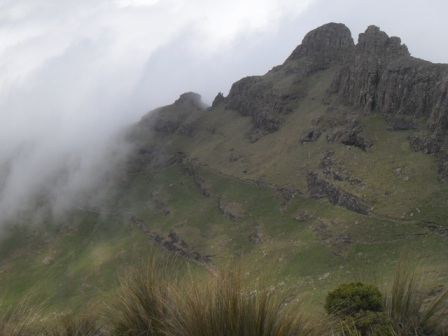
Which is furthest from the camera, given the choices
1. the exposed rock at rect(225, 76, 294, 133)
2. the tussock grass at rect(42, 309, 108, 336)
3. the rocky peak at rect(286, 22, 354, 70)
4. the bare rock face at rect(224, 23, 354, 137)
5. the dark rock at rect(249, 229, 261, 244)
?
the rocky peak at rect(286, 22, 354, 70)

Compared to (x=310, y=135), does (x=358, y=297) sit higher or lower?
higher

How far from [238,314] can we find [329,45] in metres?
143

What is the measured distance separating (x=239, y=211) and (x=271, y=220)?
10664 millimetres

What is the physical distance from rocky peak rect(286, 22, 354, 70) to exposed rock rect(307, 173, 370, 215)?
58.2 metres

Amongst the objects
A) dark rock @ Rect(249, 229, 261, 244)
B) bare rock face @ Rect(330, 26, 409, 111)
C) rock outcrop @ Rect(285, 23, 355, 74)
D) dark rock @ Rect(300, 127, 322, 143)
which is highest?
rock outcrop @ Rect(285, 23, 355, 74)

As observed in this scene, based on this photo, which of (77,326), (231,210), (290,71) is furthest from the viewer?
(290,71)

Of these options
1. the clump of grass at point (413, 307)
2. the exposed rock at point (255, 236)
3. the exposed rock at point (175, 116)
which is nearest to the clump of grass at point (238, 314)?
the clump of grass at point (413, 307)

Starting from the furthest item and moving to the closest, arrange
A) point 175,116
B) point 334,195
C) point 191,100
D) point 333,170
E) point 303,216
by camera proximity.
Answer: point 191,100 → point 175,116 → point 333,170 → point 303,216 → point 334,195

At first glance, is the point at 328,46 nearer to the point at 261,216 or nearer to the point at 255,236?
the point at 261,216

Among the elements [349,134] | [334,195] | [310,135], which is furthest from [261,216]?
[310,135]

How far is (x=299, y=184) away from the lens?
93750 millimetres

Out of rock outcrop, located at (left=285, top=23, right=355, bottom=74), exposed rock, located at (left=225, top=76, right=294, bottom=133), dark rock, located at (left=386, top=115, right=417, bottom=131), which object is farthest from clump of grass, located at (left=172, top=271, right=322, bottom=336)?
rock outcrop, located at (left=285, top=23, right=355, bottom=74)

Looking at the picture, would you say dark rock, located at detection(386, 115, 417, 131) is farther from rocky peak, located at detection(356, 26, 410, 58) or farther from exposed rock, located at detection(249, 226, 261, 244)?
exposed rock, located at detection(249, 226, 261, 244)

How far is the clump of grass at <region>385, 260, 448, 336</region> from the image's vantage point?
27.7ft
